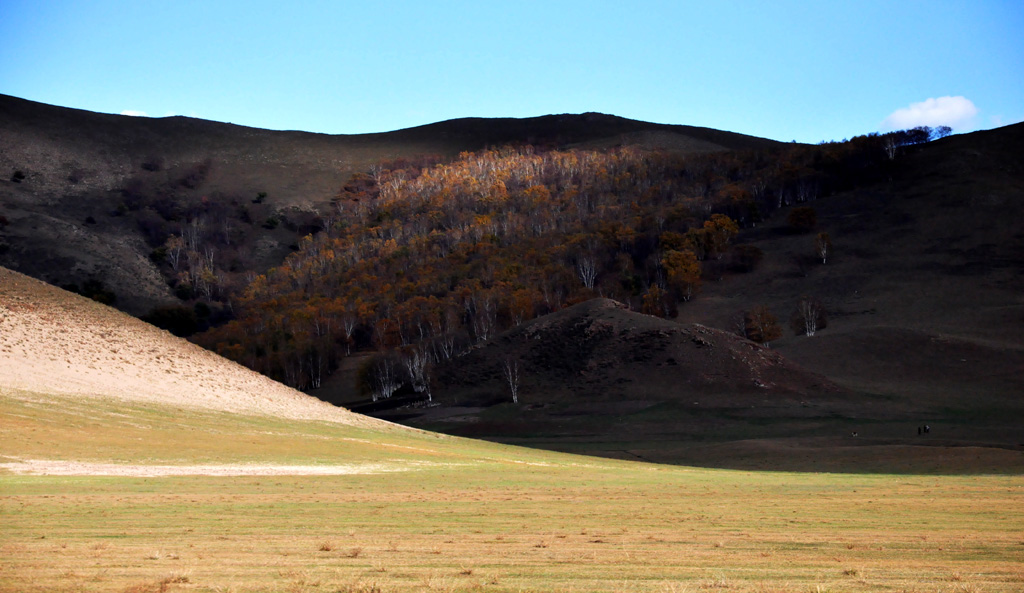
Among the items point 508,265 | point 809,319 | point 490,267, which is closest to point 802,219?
point 809,319

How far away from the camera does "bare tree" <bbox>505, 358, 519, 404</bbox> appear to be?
95500mm

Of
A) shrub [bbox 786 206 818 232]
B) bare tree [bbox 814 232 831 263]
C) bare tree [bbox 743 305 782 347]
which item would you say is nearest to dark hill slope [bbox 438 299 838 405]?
bare tree [bbox 743 305 782 347]

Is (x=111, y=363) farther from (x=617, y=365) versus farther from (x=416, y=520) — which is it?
(x=617, y=365)

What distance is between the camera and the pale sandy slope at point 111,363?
51.2 metres

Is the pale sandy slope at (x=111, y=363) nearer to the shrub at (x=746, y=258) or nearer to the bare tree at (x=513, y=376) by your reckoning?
the bare tree at (x=513, y=376)

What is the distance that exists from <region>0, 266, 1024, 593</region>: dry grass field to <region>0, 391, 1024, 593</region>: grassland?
71 millimetres

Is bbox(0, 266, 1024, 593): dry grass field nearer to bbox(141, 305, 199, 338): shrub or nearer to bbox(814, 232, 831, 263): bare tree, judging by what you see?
bbox(814, 232, 831, 263): bare tree

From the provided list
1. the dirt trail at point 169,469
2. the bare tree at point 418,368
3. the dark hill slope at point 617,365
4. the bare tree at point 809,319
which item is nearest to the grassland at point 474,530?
the dirt trail at point 169,469

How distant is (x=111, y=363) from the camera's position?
5681 cm

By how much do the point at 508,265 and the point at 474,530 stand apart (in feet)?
430

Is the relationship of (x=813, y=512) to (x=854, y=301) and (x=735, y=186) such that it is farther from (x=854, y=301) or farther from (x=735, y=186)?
(x=735, y=186)

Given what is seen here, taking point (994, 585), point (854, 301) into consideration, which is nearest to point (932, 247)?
point (854, 301)

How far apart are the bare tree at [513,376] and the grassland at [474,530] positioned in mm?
57701

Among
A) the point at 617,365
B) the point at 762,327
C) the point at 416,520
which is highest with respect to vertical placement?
the point at 416,520
